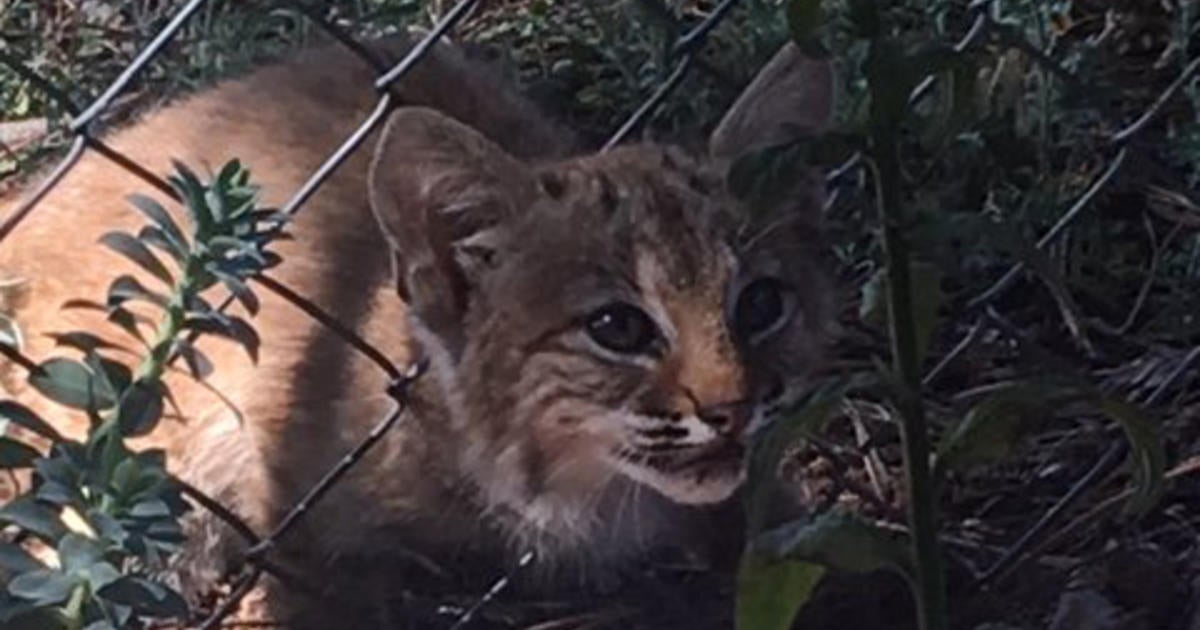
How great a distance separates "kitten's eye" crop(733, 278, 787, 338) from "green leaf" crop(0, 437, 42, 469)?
1.32 m

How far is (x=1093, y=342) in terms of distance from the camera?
325 cm

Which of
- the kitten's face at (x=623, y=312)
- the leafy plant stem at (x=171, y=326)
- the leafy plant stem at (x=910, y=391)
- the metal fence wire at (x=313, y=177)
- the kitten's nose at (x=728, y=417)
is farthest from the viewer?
the kitten's face at (x=623, y=312)

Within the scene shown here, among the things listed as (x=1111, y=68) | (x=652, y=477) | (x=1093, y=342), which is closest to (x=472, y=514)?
(x=652, y=477)

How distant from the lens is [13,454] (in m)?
1.54

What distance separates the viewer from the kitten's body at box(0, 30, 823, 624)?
2.74 m

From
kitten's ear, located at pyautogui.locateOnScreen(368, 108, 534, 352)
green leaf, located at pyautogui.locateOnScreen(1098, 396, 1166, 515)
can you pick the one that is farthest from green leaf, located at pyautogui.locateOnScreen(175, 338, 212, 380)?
kitten's ear, located at pyautogui.locateOnScreen(368, 108, 534, 352)

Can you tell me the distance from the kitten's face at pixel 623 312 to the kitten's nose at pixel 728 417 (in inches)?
2.3

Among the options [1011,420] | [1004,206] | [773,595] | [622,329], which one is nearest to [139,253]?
[773,595]

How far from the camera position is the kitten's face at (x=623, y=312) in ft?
8.91

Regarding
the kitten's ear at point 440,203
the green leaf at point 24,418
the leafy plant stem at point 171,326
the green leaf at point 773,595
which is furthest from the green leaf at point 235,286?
the kitten's ear at point 440,203

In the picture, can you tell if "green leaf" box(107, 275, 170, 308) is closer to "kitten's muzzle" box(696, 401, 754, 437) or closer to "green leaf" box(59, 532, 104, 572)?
"green leaf" box(59, 532, 104, 572)

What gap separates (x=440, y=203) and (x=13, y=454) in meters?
1.24

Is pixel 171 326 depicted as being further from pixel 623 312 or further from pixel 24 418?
pixel 623 312

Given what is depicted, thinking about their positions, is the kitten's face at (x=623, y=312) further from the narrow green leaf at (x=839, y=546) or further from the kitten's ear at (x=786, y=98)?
the narrow green leaf at (x=839, y=546)
